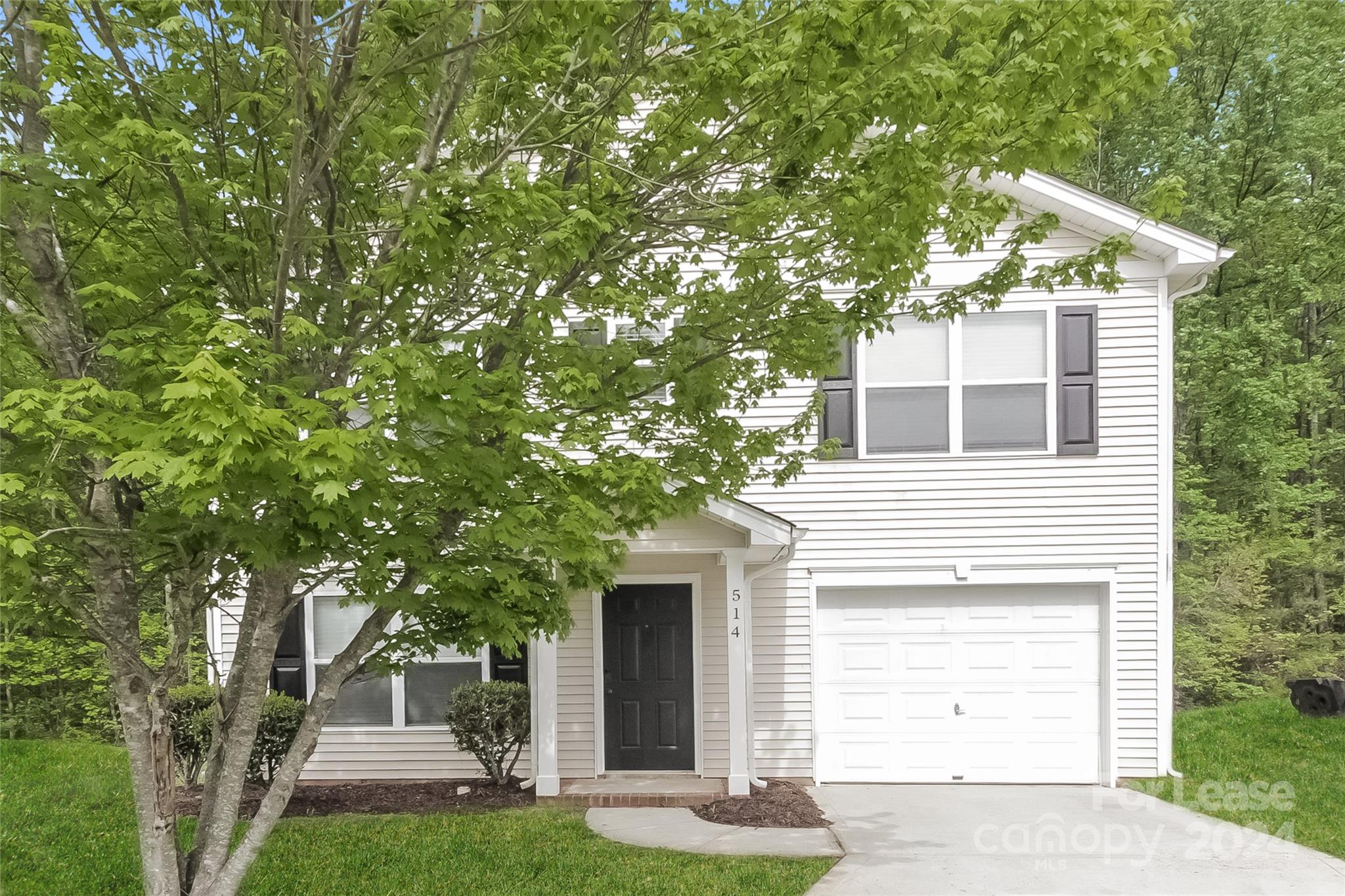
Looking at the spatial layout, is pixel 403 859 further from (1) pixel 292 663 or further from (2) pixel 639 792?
(1) pixel 292 663

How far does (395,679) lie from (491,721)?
1347mm

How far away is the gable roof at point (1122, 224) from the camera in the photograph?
852cm

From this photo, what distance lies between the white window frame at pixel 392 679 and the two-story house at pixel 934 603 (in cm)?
2

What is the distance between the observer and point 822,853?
21.0ft

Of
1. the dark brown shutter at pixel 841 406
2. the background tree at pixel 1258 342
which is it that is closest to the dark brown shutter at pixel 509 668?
the dark brown shutter at pixel 841 406

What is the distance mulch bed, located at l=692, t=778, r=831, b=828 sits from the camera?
23.9ft

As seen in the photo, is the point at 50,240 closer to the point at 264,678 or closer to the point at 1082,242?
the point at 264,678

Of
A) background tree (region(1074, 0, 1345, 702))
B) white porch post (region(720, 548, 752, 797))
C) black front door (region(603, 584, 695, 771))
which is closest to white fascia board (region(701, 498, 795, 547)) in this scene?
white porch post (region(720, 548, 752, 797))

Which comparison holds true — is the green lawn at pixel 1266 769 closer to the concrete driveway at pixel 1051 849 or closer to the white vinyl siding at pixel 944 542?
the concrete driveway at pixel 1051 849

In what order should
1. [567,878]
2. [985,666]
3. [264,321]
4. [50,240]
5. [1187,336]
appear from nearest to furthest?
[50,240] < [264,321] < [567,878] < [985,666] < [1187,336]

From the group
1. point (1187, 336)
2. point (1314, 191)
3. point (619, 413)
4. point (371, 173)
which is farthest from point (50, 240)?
point (1314, 191)

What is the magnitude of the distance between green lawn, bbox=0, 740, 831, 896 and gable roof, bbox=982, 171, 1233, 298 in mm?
6843

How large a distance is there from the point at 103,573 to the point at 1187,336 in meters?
18.3

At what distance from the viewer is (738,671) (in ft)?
26.6
